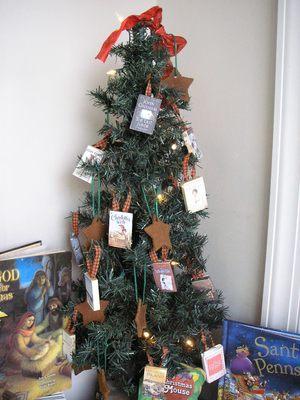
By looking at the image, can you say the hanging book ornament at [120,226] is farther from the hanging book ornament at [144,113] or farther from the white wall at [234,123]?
the white wall at [234,123]

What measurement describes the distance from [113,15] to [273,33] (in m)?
0.60

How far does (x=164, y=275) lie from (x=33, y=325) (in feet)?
1.56

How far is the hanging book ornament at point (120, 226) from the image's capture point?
3.33 feet

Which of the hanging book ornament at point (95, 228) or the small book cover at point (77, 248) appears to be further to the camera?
the small book cover at point (77, 248)

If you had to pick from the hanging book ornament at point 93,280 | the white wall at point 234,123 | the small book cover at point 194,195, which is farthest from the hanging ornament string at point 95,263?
the white wall at point 234,123

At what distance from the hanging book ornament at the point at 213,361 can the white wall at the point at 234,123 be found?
0.23 metres

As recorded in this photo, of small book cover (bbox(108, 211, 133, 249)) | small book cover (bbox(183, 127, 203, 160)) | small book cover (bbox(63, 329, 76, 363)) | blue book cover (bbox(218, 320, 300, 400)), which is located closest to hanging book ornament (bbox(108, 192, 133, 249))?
small book cover (bbox(108, 211, 133, 249))

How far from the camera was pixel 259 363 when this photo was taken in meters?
1.08

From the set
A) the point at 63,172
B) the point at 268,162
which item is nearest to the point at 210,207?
the point at 268,162

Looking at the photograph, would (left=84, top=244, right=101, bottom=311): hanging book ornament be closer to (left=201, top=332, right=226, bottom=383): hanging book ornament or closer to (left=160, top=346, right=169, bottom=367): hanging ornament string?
(left=160, top=346, right=169, bottom=367): hanging ornament string

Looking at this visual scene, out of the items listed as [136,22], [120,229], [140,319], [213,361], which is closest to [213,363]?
[213,361]

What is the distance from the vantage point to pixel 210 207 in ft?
4.42

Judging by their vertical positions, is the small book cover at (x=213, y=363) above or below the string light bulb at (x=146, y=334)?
below

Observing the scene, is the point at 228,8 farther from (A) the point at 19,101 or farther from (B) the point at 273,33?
(A) the point at 19,101
